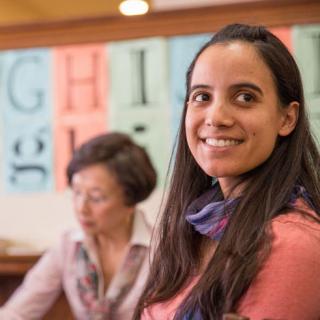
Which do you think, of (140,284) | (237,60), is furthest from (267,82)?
(140,284)

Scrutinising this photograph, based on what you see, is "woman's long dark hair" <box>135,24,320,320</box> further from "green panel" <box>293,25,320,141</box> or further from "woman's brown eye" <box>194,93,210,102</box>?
"green panel" <box>293,25,320,141</box>

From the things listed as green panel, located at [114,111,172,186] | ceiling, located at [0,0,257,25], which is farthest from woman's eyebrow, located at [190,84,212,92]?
ceiling, located at [0,0,257,25]

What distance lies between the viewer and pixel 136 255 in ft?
6.30

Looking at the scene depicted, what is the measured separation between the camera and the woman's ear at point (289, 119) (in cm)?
103

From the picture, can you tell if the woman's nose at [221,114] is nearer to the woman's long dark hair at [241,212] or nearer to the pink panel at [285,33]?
the woman's long dark hair at [241,212]

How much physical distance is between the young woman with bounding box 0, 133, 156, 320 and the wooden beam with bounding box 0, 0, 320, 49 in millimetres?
381

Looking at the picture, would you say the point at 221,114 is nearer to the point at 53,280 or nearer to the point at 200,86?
the point at 200,86

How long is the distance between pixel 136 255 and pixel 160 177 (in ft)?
0.94

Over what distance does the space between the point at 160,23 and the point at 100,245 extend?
0.77 m

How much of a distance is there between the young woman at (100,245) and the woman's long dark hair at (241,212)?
688 mm

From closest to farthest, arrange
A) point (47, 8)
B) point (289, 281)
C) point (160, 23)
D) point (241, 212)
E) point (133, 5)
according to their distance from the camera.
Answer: point (289, 281) → point (241, 212) → point (160, 23) → point (133, 5) → point (47, 8)

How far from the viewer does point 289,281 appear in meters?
0.85

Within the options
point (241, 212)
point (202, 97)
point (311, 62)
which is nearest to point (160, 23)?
point (311, 62)

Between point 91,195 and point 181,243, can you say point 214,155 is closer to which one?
point 181,243
